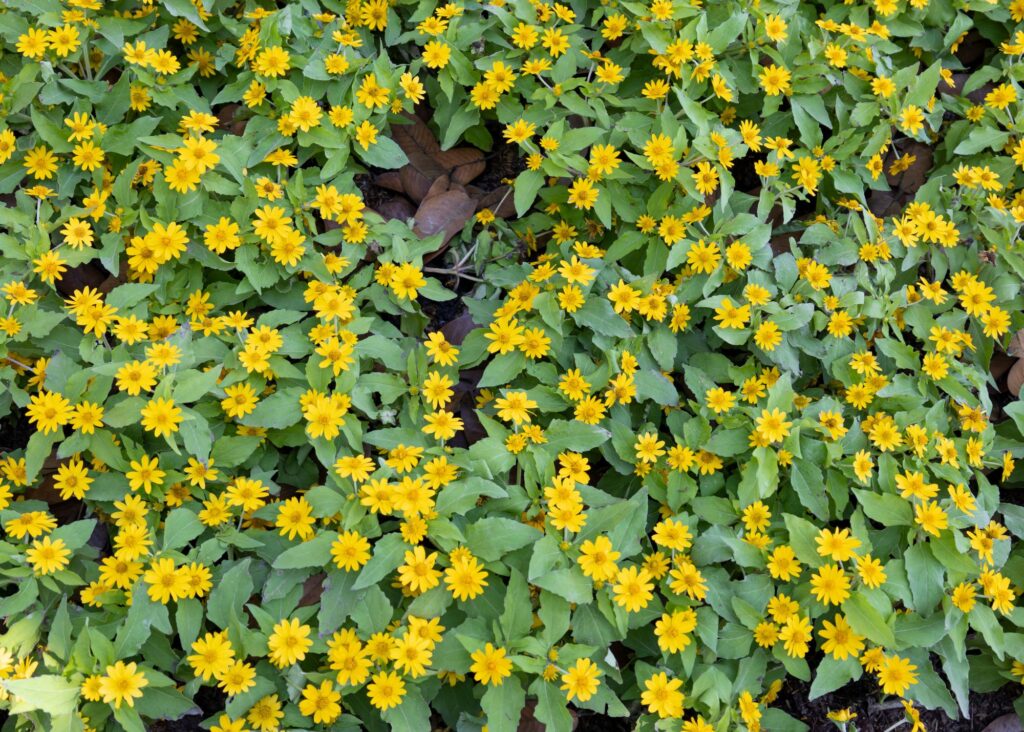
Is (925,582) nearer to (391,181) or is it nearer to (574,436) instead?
(574,436)

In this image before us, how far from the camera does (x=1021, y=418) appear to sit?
2631mm

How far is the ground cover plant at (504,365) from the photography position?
2.18 meters

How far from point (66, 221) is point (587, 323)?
1647mm

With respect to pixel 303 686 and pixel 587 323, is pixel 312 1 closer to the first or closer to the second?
pixel 587 323

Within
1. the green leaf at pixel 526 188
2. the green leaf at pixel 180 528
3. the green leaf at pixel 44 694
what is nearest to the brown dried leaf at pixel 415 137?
the green leaf at pixel 526 188

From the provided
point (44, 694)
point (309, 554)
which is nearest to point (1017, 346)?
point (309, 554)

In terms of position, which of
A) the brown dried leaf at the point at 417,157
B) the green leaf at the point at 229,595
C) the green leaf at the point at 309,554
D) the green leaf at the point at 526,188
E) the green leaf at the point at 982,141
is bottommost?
the green leaf at the point at 229,595

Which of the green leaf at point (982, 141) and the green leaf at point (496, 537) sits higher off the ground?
the green leaf at point (982, 141)

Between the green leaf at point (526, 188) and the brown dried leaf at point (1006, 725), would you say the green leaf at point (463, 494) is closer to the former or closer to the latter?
the green leaf at point (526, 188)

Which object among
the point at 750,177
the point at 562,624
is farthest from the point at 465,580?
the point at 750,177

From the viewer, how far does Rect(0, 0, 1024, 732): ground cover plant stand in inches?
85.7

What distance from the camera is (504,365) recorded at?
8.46 feet

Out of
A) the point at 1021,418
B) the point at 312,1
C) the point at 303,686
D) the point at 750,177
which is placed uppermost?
the point at 312,1

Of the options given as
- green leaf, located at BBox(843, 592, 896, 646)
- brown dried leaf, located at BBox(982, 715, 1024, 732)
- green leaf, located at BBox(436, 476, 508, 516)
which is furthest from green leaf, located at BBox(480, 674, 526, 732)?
brown dried leaf, located at BBox(982, 715, 1024, 732)
